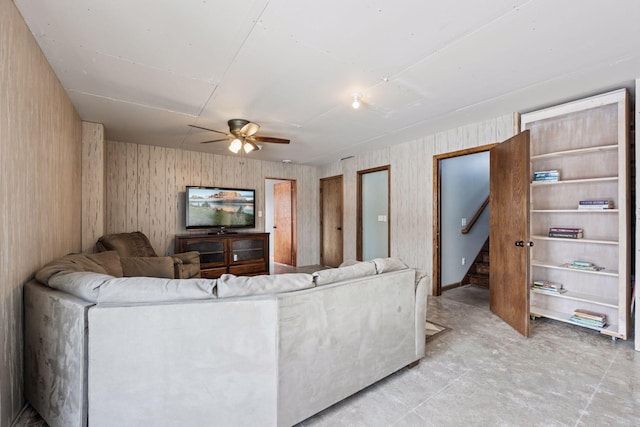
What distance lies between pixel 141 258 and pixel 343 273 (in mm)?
2185

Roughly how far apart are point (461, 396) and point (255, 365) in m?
1.36

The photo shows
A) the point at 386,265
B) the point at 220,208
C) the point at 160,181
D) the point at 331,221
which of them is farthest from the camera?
the point at 331,221

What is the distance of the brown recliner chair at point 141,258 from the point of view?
2.69m

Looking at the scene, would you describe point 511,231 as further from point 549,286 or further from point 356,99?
point 356,99

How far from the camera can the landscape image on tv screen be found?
478 centimetres

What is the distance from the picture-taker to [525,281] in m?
2.66

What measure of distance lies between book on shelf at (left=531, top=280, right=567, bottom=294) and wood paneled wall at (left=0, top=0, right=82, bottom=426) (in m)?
4.32

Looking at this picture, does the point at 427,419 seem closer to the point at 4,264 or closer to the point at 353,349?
the point at 353,349

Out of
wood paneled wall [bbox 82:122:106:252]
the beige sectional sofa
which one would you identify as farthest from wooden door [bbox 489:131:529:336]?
wood paneled wall [bbox 82:122:106:252]

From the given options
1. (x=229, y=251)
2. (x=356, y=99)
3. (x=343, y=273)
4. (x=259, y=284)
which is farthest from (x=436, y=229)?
(x=229, y=251)

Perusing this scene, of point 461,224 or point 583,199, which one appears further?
point 461,224

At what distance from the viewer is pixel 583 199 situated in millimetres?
2908

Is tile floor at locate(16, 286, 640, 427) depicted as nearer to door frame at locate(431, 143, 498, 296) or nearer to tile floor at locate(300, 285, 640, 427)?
tile floor at locate(300, 285, 640, 427)

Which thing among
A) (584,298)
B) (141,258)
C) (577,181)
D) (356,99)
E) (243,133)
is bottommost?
(584,298)
